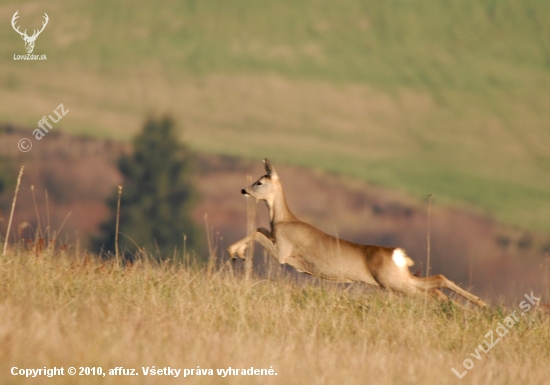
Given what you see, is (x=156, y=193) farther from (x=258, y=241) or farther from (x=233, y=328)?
(x=233, y=328)

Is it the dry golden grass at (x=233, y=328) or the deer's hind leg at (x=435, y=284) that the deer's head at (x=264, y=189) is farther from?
the deer's hind leg at (x=435, y=284)

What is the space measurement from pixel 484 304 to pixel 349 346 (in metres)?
2.91

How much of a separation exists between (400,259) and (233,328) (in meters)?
3.34

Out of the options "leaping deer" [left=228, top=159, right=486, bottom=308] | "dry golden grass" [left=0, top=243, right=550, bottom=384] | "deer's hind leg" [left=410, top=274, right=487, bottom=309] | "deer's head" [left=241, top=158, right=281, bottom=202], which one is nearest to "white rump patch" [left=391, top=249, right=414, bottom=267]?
"leaping deer" [left=228, top=159, right=486, bottom=308]

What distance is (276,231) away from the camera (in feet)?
36.8

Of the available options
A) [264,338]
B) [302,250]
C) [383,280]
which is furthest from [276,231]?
[264,338]

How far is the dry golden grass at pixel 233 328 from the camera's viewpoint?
6.47m

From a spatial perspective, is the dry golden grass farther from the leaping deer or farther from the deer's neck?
the deer's neck

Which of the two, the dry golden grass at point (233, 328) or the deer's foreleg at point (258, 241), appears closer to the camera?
the dry golden grass at point (233, 328)

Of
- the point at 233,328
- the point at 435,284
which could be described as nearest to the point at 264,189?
the point at 435,284

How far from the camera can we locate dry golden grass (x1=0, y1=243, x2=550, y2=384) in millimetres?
6473

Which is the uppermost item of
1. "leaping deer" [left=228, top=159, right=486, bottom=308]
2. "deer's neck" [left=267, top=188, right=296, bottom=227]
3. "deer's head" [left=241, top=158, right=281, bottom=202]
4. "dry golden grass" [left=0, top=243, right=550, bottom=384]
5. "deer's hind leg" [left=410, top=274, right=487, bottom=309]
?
"deer's head" [left=241, top=158, right=281, bottom=202]

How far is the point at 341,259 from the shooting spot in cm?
1077

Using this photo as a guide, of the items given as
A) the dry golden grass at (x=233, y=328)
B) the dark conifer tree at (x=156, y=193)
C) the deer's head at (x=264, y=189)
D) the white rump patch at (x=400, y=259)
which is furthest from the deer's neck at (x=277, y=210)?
the dark conifer tree at (x=156, y=193)
